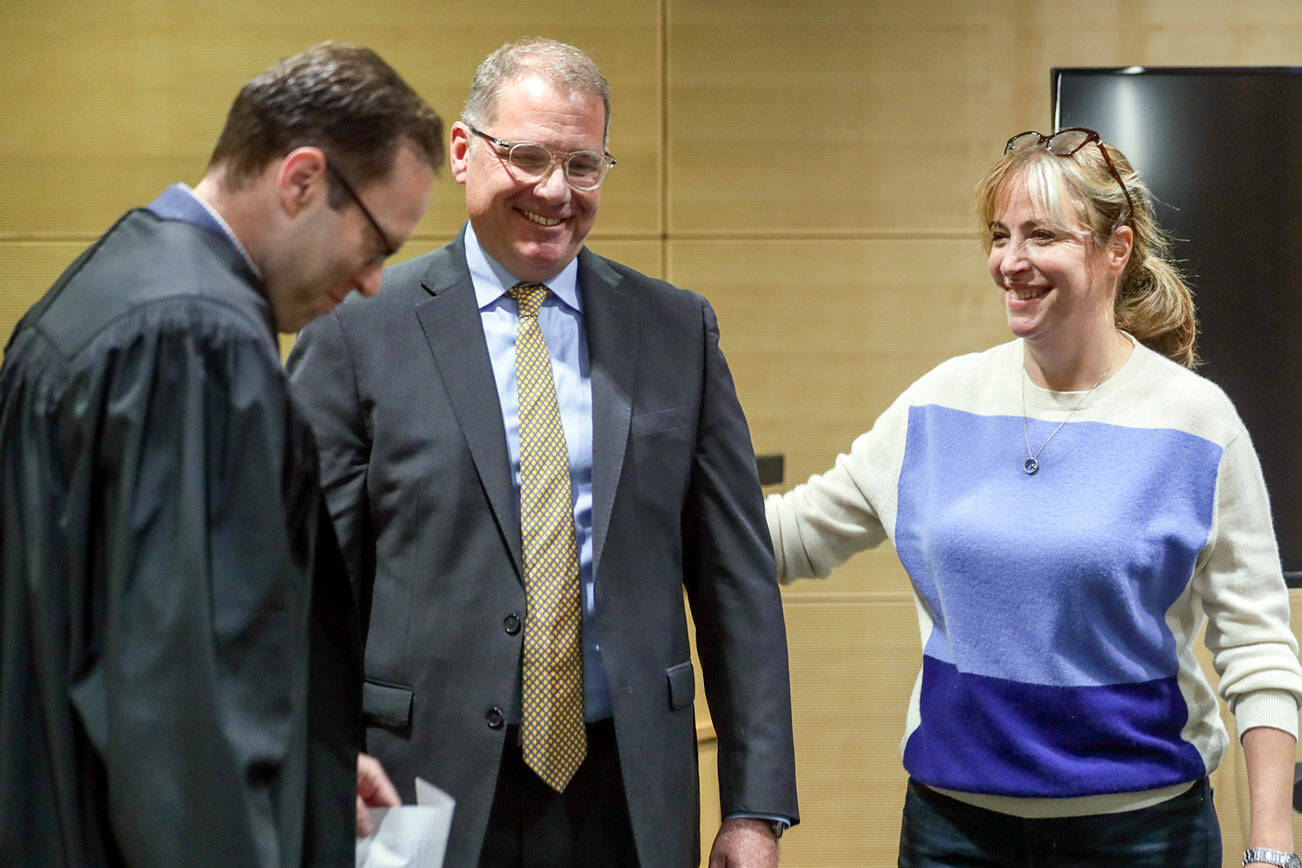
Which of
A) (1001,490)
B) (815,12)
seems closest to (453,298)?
(1001,490)

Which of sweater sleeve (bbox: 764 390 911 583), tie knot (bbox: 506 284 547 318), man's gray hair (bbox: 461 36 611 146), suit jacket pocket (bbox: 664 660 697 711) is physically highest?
man's gray hair (bbox: 461 36 611 146)

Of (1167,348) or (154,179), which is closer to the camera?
(1167,348)

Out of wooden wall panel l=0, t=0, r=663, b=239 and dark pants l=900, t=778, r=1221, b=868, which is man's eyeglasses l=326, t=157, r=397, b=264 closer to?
dark pants l=900, t=778, r=1221, b=868

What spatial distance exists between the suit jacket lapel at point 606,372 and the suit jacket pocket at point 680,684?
185mm

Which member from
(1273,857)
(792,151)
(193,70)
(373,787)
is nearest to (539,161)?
(373,787)

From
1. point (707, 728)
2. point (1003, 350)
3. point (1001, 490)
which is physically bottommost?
point (707, 728)

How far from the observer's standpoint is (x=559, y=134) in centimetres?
174

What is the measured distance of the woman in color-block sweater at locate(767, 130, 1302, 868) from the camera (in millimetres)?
1733

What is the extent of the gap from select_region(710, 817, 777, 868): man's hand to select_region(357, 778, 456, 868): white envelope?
1.87ft

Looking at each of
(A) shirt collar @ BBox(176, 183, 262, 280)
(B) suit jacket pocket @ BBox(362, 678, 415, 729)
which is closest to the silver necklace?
(B) suit jacket pocket @ BBox(362, 678, 415, 729)

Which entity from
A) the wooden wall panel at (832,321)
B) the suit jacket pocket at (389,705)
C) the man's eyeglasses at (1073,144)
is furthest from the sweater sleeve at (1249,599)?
the wooden wall panel at (832,321)

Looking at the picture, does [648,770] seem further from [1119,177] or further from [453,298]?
[1119,177]

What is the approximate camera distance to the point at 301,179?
1169mm

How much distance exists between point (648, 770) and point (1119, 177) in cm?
108
